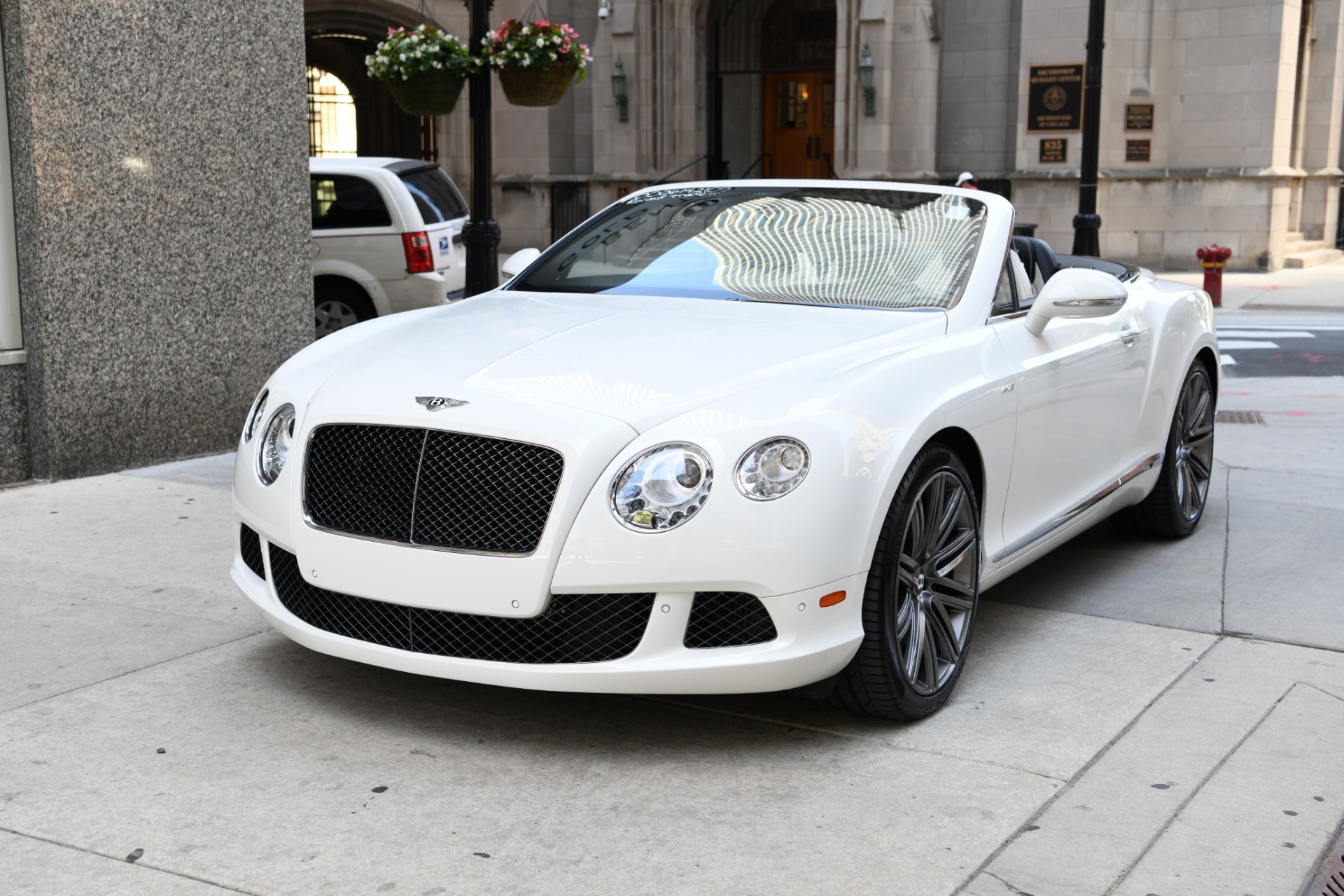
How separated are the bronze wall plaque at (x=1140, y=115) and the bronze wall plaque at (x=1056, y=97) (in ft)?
2.56

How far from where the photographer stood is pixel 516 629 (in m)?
3.68

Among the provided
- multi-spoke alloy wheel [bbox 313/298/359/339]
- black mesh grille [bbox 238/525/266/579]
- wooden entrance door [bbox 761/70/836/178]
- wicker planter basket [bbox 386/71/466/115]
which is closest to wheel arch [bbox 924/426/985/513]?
black mesh grille [bbox 238/525/266/579]

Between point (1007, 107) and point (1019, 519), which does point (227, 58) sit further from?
point (1007, 107)

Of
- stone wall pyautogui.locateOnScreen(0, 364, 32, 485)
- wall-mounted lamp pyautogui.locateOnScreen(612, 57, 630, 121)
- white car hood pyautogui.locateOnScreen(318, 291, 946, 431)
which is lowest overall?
stone wall pyautogui.locateOnScreen(0, 364, 32, 485)

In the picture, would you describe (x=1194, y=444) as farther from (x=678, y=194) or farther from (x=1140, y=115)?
(x=1140, y=115)

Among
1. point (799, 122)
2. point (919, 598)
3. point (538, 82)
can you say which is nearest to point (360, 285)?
point (538, 82)

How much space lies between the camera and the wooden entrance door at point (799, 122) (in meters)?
29.4

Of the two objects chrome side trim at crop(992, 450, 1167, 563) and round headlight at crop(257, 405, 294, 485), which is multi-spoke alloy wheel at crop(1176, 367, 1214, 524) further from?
round headlight at crop(257, 405, 294, 485)

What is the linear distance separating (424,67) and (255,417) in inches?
301

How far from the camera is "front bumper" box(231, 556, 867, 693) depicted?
3.61 meters

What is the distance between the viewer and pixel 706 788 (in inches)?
141

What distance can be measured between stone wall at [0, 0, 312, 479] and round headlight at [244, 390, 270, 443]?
3011 mm

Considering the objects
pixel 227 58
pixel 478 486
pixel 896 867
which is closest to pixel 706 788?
pixel 896 867

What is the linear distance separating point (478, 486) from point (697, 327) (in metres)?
1.03
